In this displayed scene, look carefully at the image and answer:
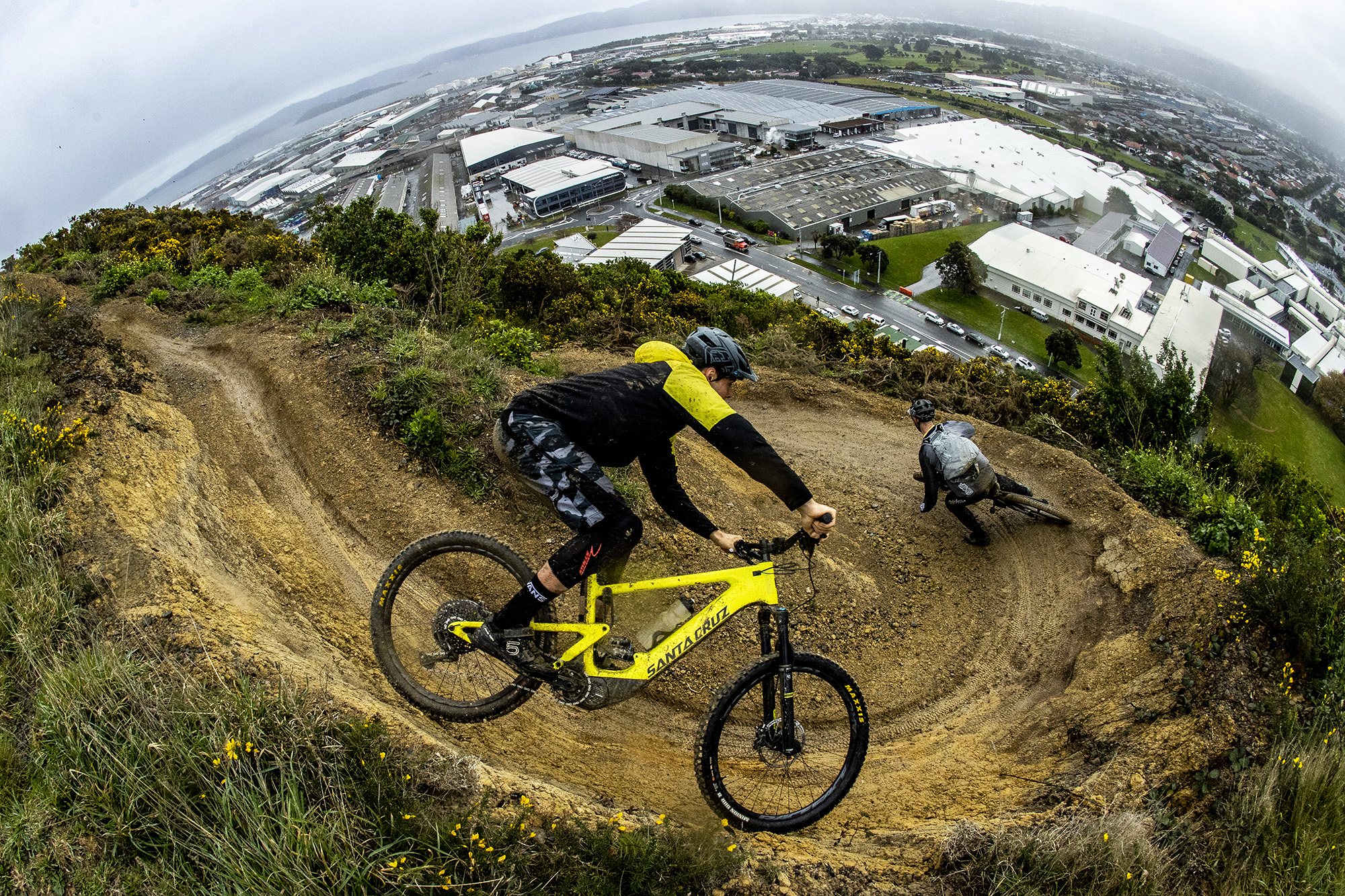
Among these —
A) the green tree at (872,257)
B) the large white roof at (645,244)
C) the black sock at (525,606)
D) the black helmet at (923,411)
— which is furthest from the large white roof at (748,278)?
the black sock at (525,606)

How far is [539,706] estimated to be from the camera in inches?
Answer: 235

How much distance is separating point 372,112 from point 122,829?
194438mm

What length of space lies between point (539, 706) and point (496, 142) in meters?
105

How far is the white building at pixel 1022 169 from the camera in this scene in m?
77.8

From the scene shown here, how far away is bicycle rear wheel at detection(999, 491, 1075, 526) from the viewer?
9.13 meters

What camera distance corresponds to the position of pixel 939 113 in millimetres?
113750

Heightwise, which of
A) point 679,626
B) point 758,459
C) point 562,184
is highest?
point 758,459

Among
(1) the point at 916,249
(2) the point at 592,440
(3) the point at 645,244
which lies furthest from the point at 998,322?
(2) the point at 592,440

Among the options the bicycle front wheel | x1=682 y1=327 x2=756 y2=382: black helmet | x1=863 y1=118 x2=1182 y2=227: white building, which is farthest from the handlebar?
Result: x1=863 y1=118 x2=1182 y2=227: white building

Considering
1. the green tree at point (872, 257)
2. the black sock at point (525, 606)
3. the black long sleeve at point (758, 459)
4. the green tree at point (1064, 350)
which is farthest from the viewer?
the green tree at point (872, 257)

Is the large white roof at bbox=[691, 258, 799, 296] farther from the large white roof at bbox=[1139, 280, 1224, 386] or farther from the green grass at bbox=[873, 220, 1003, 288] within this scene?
the large white roof at bbox=[1139, 280, 1224, 386]

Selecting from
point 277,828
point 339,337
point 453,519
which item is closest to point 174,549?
point 453,519

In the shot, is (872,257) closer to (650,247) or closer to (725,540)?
(650,247)

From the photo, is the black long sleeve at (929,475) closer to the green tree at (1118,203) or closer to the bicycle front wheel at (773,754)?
the bicycle front wheel at (773,754)
